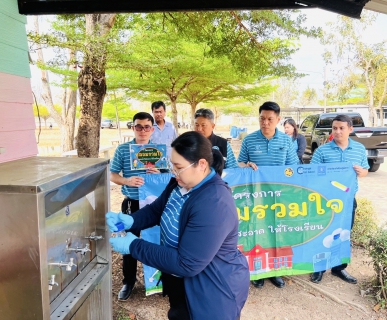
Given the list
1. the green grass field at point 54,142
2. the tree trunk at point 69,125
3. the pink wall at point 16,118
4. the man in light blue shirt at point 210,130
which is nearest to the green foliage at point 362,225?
the man in light blue shirt at point 210,130

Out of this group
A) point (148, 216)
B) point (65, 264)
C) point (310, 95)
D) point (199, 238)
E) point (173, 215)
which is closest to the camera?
point (199, 238)

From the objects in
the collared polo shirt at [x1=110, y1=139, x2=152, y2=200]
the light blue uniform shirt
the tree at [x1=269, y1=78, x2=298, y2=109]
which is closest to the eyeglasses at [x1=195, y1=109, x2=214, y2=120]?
the collared polo shirt at [x1=110, y1=139, x2=152, y2=200]

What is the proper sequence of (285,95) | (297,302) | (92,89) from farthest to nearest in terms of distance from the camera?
(285,95), (92,89), (297,302)

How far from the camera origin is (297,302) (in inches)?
117

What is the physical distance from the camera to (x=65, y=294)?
1.48m

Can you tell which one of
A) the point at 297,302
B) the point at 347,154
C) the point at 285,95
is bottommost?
the point at 297,302

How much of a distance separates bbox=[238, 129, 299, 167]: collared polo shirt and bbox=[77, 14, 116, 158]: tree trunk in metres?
2.17

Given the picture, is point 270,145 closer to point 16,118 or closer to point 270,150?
point 270,150

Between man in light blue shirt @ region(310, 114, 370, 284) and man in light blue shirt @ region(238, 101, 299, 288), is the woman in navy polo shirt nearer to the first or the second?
man in light blue shirt @ region(238, 101, 299, 288)

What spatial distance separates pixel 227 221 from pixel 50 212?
73 centimetres

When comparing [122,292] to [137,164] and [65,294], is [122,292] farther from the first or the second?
[65,294]

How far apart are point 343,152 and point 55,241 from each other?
9.39 feet

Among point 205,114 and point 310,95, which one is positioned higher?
point 310,95

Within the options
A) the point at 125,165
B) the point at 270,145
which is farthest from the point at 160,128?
the point at 270,145
